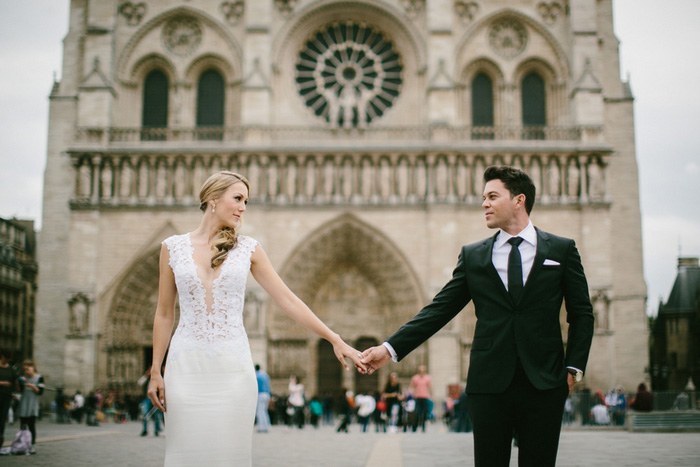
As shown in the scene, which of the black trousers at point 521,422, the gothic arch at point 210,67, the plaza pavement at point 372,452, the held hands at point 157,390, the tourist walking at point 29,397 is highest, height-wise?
the gothic arch at point 210,67

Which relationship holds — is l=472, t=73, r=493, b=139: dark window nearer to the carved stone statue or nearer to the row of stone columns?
the row of stone columns

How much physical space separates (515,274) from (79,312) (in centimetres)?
2239

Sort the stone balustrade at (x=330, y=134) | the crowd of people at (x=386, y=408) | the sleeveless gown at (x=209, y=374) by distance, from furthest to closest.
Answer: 1. the stone balustrade at (x=330, y=134)
2. the crowd of people at (x=386, y=408)
3. the sleeveless gown at (x=209, y=374)

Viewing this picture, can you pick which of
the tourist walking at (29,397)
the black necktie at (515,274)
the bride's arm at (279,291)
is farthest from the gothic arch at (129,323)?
the black necktie at (515,274)

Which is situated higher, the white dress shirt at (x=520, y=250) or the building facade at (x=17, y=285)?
the building facade at (x=17, y=285)

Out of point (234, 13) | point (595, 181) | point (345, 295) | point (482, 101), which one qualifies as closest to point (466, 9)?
point (482, 101)

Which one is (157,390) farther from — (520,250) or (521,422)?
(520,250)

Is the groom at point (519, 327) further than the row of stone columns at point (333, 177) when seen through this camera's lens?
No

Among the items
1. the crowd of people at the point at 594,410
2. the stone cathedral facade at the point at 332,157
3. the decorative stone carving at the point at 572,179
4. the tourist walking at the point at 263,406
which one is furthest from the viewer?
the decorative stone carving at the point at 572,179

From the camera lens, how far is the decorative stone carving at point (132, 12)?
26.3 meters

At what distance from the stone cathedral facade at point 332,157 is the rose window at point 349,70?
0.07 metres

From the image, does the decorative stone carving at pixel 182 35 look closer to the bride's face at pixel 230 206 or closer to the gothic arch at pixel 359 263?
the gothic arch at pixel 359 263

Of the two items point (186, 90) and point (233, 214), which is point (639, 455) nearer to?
point (233, 214)

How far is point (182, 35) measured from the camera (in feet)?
87.1
